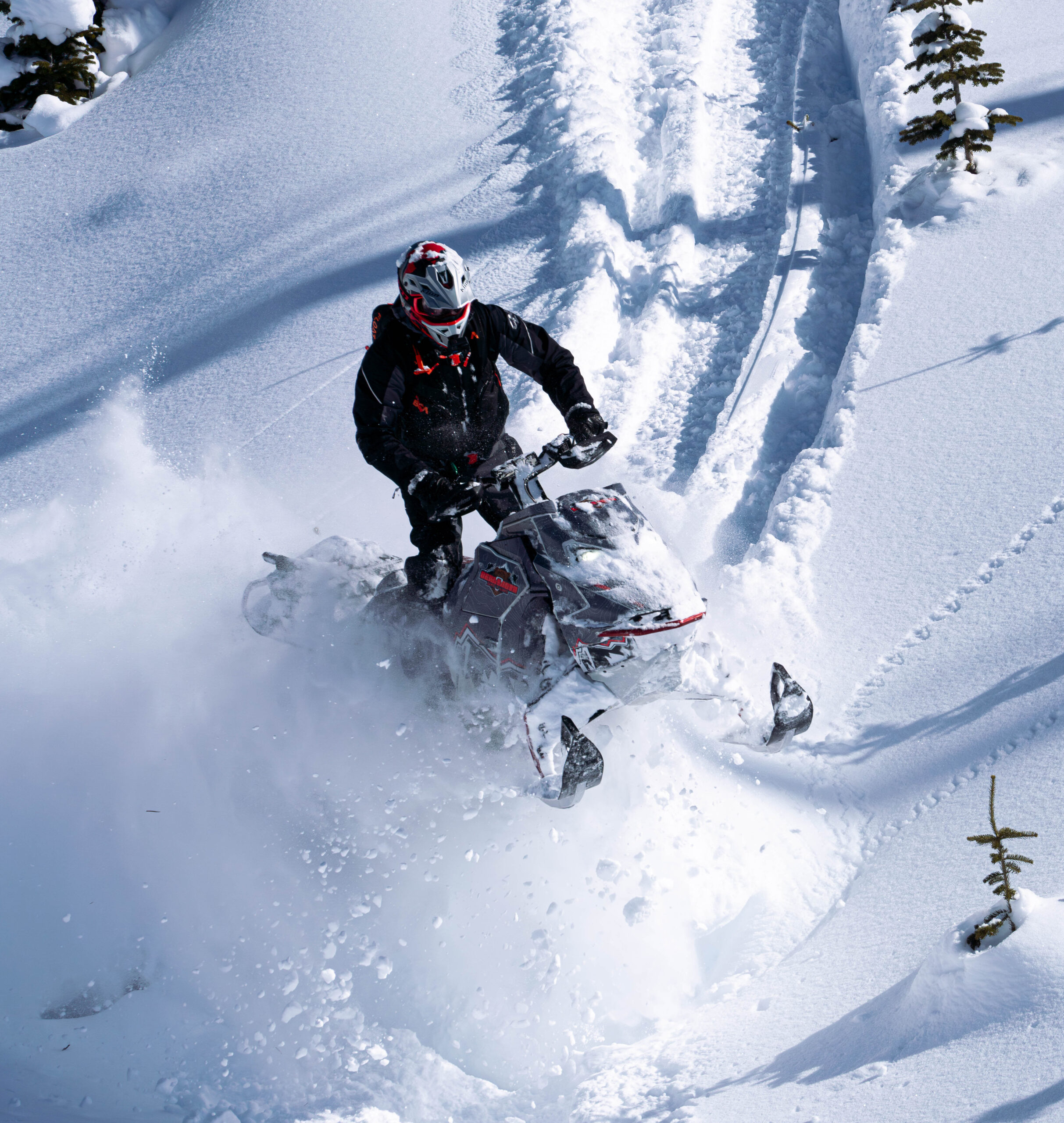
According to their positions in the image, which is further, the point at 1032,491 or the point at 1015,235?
the point at 1015,235

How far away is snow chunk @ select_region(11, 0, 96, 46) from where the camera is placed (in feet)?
33.9

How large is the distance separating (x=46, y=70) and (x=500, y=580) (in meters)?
10.7

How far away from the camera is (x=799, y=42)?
30.8ft

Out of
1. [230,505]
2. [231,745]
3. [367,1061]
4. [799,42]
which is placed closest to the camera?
[367,1061]

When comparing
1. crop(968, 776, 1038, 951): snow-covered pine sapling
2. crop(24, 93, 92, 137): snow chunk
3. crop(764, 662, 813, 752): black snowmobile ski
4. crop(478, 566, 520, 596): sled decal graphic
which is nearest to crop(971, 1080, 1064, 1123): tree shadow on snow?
crop(968, 776, 1038, 951): snow-covered pine sapling

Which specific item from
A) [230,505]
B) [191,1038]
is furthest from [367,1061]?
[230,505]

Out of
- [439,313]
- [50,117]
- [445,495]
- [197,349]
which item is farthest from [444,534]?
[50,117]

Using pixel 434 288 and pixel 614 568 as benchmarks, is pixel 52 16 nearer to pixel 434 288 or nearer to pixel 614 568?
pixel 434 288

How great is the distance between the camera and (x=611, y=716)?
13.4ft

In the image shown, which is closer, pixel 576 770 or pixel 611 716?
pixel 576 770

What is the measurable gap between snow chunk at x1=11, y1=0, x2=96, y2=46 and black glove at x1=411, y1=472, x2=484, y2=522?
1048 centimetres

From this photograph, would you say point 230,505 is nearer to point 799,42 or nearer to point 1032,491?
point 1032,491

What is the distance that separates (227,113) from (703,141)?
17.9ft

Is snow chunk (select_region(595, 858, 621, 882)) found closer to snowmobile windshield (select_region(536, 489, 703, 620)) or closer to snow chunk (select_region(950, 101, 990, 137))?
snowmobile windshield (select_region(536, 489, 703, 620))
